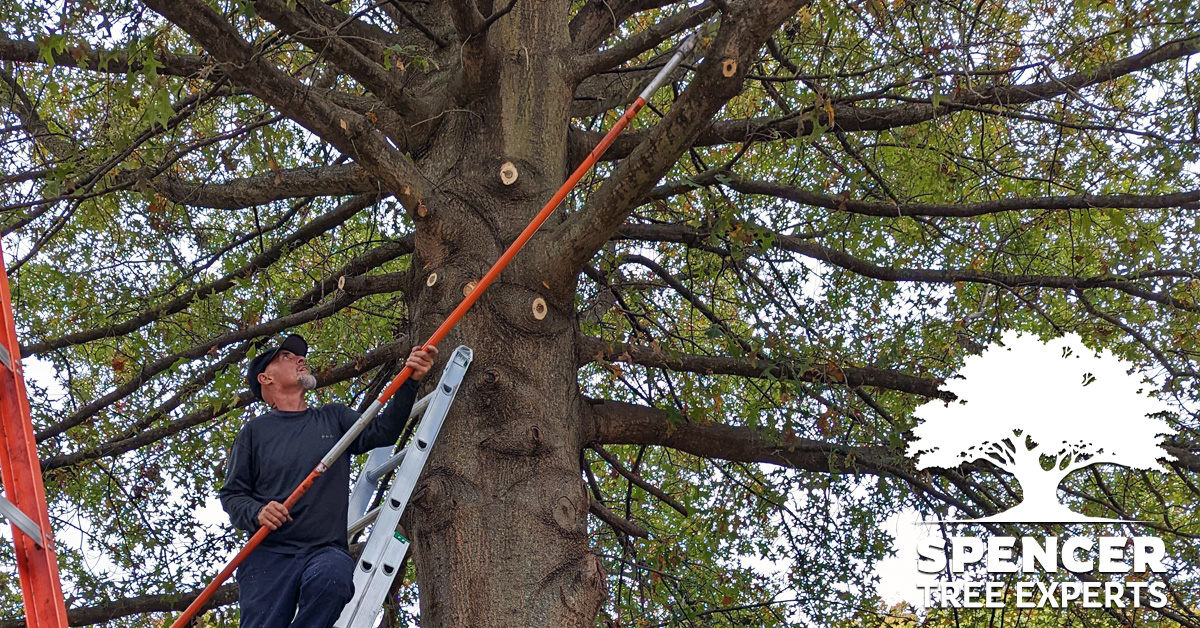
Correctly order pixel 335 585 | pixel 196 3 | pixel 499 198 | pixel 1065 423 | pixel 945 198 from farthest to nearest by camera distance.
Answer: pixel 945 198, pixel 1065 423, pixel 499 198, pixel 335 585, pixel 196 3

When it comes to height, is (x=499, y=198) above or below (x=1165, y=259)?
below

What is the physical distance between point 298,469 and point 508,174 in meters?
1.59

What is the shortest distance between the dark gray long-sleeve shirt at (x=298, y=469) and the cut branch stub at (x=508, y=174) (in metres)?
1.07

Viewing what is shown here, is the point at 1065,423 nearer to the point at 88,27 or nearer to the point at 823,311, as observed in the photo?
the point at 823,311

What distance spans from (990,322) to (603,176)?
2.46m

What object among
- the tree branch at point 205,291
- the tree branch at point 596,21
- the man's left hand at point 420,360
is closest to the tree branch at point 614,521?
the man's left hand at point 420,360

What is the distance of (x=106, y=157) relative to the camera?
498 centimetres

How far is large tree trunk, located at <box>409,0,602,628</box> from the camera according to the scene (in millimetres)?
4141

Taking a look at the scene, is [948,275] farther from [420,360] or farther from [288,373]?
[288,373]

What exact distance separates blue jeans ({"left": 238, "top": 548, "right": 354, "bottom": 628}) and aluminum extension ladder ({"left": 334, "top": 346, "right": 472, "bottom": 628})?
74mm

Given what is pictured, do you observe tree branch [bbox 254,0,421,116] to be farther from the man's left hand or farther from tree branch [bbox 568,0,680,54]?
the man's left hand

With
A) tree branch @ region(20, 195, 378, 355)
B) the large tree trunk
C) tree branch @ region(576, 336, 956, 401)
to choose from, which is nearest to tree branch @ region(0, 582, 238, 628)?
tree branch @ region(20, 195, 378, 355)

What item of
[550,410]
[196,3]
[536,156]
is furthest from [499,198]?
[196,3]

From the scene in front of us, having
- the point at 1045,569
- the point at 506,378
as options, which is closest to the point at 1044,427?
the point at 1045,569
